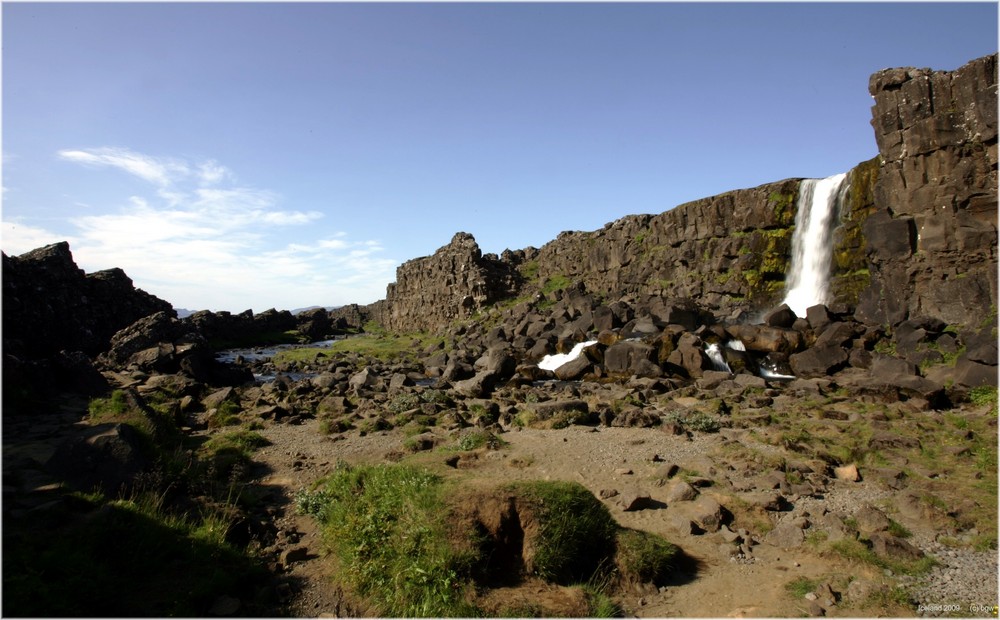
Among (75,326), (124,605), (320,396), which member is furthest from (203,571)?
(75,326)

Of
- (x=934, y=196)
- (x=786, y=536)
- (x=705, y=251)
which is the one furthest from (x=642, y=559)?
(x=705, y=251)

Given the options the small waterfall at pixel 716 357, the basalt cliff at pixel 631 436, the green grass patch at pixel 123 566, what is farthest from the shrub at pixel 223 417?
the small waterfall at pixel 716 357

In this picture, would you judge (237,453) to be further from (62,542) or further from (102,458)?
(62,542)

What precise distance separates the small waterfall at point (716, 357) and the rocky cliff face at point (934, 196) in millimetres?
8131

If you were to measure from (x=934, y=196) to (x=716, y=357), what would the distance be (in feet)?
42.1

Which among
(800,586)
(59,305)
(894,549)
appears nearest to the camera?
(800,586)

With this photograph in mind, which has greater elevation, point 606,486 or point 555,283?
point 555,283

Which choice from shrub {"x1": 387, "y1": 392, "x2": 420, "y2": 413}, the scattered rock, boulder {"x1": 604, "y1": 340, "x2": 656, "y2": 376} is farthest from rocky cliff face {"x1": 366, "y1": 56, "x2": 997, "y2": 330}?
shrub {"x1": 387, "y1": 392, "x2": 420, "y2": 413}

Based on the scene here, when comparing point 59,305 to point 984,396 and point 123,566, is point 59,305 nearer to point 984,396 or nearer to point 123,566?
point 123,566

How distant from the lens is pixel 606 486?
12680mm

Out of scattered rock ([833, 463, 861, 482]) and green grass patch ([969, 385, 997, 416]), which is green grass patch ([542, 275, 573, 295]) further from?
scattered rock ([833, 463, 861, 482])

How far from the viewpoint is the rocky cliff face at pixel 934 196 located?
24312 mm

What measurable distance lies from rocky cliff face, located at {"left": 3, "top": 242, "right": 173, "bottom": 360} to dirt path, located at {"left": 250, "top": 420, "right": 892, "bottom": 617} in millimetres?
23534

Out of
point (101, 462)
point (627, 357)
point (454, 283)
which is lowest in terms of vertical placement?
point (627, 357)
